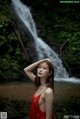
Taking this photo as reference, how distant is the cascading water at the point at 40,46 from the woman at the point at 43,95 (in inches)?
108

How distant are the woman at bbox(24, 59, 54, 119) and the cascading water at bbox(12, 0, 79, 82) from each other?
9.03 feet

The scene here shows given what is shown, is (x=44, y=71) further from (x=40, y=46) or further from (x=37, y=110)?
(x=40, y=46)

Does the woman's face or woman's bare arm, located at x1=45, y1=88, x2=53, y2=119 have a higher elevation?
the woman's face

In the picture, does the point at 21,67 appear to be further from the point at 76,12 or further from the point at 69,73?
the point at 76,12

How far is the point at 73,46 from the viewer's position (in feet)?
16.6

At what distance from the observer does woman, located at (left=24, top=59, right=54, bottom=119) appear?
1.91 metres

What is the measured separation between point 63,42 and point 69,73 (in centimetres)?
49

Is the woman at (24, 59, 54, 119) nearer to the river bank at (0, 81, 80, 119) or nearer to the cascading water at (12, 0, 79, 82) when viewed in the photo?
the river bank at (0, 81, 80, 119)

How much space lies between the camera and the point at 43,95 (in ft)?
6.39

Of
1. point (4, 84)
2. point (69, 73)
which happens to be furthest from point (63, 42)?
point (4, 84)

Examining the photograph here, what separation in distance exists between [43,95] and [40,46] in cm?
363

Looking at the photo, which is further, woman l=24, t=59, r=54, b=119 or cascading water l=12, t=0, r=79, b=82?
cascading water l=12, t=0, r=79, b=82

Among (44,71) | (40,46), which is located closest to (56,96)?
(40,46)

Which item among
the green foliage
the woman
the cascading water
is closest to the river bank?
the green foliage
